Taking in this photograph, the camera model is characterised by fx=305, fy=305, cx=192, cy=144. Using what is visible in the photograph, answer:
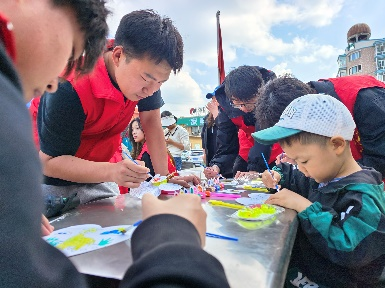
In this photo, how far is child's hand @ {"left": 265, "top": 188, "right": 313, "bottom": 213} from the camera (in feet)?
3.12

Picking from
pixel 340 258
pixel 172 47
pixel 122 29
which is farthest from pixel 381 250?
pixel 122 29

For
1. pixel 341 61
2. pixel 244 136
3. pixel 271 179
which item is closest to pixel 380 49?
pixel 341 61

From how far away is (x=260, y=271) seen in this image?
1.67 feet

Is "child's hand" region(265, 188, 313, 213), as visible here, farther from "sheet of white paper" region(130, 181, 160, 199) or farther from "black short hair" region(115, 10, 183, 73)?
"black short hair" region(115, 10, 183, 73)

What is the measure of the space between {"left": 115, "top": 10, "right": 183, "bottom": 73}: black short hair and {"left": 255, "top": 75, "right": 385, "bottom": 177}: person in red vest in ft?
1.53

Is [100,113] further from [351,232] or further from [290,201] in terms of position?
[351,232]

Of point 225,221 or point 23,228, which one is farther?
point 225,221

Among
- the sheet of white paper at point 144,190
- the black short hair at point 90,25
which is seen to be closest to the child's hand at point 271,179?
the sheet of white paper at point 144,190

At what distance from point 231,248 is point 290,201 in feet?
1.41

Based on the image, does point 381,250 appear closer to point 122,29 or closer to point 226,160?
point 122,29

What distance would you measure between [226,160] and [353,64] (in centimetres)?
2346

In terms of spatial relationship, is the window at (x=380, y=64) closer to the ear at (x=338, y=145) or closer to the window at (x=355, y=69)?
the window at (x=355, y=69)

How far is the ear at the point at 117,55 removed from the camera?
44.1 inches

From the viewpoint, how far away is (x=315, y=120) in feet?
3.34
